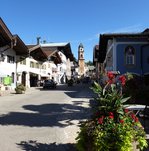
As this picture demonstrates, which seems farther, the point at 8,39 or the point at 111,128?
the point at 8,39

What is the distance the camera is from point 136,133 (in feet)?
21.6

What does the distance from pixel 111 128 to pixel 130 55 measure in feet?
82.4

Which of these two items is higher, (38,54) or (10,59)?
(38,54)

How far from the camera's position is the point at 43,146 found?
8547 mm

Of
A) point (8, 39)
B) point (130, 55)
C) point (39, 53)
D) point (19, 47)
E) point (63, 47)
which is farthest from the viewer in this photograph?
point (63, 47)

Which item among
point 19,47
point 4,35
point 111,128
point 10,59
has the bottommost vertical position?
point 111,128

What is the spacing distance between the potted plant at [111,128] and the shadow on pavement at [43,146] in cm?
147

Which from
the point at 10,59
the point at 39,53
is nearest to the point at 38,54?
Answer: the point at 39,53

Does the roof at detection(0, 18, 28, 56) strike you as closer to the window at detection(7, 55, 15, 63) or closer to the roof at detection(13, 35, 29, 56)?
the roof at detection(13, 35, 29, 56)

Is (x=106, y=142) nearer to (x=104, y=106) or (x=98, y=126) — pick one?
(x=98, y=126)

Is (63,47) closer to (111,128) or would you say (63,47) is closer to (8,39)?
(8,39)

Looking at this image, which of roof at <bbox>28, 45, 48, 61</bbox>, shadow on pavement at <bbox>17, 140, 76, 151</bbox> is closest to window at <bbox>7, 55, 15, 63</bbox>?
roof at <bbox>28, 45, 48, 61</bbox>

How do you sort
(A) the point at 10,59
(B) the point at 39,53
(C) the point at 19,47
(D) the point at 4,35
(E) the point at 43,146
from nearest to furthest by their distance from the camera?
1. (E) the point at 43,146
2. (D) the point at 4,35
3. (A) the point at 10,59
4. (C) the point at 19,47
5. (B) the point at 39,53

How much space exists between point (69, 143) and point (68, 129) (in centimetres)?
227
